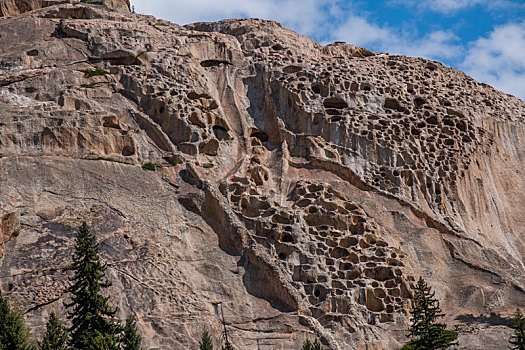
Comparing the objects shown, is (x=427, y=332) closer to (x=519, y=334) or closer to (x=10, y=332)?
(x=519, y=334)

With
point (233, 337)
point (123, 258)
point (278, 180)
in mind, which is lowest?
point (233, 337)

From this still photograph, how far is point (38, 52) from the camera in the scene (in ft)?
159

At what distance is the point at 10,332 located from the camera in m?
27.2

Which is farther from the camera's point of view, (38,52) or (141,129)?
(38,52)

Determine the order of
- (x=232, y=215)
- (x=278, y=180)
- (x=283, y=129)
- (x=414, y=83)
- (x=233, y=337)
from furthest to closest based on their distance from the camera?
1. (x=414, y=83)
2. (x=283, y=129)
3. (x=278, y=180)
4. (x=232, y=215)
5. (x=233, y=337)

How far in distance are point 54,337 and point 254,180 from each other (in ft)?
53.4

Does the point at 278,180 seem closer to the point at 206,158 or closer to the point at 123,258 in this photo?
the point at 206,158

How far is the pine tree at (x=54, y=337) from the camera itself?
2905 centimetres

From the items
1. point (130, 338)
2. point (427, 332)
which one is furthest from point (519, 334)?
point (130, 338)

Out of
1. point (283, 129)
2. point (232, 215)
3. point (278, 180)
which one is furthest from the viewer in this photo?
point (283, 129)

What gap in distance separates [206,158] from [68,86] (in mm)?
9157

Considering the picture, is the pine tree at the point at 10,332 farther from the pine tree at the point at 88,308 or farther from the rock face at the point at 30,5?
the rock face at the point at 30,5

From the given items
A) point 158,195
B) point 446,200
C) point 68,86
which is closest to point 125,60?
point 68,86

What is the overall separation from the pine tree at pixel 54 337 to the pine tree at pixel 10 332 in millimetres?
1108
